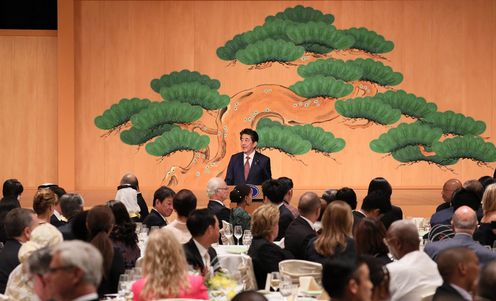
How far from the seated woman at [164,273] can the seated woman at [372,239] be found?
1501 mm

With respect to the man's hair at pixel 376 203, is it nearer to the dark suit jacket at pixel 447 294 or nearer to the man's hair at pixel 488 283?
the dark suit jacket at pixel 447 294

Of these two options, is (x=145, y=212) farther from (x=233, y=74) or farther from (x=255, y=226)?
(x=233, y=74)

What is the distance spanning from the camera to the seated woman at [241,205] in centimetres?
891

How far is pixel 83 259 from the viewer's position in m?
3.50

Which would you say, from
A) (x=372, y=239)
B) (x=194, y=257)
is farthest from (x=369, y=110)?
(x=194, y=257)

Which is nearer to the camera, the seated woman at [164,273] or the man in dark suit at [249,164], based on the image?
the seated woman at [164,273]

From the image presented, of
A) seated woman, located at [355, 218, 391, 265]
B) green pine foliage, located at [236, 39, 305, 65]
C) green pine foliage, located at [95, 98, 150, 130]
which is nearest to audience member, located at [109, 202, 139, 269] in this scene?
seated woman, located at [355, 218, 391, 265]

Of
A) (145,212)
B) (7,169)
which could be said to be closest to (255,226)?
(145,212)

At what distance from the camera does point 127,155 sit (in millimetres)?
15125

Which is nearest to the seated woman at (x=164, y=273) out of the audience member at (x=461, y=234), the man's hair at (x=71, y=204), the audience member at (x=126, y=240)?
the audience member at (x=126, y=240)

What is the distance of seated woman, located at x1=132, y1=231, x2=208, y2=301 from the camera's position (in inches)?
191

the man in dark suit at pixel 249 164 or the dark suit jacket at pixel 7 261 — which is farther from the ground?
the man in dark suit at pixel 249 164

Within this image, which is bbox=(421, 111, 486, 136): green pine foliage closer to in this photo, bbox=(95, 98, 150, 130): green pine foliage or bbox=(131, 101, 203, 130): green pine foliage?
bbox=(131, 101, 203, 130): green pine foliage

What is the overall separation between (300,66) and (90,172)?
13.1ft
